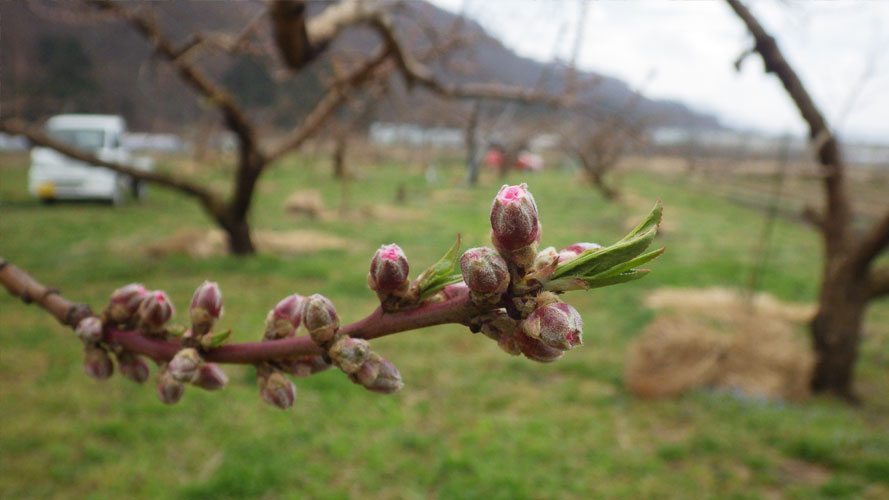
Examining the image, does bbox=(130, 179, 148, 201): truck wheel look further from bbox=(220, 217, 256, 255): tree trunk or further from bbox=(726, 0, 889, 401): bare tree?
bbox=(726, 0, 889, 401): bare tree

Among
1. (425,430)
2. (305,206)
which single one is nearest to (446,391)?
(425,430)

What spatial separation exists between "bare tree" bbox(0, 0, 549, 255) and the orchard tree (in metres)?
2.67

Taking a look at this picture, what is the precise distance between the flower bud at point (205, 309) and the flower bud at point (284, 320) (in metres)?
0.07

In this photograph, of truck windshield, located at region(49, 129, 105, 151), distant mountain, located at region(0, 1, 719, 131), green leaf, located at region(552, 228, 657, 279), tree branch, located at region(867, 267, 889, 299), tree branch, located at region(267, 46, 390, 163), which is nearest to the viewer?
green leaf, located at region(552, 228, 657, 279)

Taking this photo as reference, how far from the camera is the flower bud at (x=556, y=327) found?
546 mm

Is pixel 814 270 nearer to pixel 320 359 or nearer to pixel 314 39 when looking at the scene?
pixel 314 39

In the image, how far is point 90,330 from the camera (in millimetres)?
729

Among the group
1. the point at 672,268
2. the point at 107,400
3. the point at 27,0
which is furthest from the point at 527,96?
the point at 672,268

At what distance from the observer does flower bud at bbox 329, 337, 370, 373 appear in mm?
590

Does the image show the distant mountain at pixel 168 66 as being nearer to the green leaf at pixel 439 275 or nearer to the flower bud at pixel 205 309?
the flower bud at pixel 205 309

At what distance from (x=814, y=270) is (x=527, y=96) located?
8.25 meters

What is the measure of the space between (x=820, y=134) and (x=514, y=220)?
15.7 feet

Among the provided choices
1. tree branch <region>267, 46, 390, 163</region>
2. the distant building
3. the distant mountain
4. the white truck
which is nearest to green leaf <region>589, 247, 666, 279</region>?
the distant mountain

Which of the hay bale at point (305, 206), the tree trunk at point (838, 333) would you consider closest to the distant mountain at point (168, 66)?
the tree trunk at point (838, 333)
